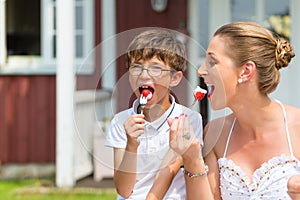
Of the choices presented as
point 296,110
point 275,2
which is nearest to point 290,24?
point 275,2

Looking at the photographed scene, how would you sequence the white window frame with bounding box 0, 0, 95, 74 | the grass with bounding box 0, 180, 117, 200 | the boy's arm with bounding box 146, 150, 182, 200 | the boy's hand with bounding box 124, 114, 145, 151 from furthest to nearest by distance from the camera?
the white window frame with bounding box 0, 0, 95, 74, the grass with bounding box 0, 180, 117, 200, the boy's arm with bounding box 146, 150, 182, 200, the boy's hand with bounding box 124, 114, 145, 151

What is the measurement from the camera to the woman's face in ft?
6.93

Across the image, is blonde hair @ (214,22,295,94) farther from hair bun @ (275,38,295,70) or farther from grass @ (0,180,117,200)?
grass @ (0,180,117,200)

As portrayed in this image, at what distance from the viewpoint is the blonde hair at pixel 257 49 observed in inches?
86.9

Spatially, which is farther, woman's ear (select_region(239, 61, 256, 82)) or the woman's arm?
woman's ear (select_region(239, 61, 256, 82))

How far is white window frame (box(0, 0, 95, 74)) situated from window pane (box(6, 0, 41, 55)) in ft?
0.28

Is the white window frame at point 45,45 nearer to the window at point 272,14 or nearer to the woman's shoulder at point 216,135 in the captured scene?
the window at point 272,14

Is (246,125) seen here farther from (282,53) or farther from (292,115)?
(282,53)

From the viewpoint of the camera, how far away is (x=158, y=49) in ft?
6.64

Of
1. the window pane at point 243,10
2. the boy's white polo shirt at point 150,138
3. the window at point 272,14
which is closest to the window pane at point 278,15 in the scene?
the window at point 272,14

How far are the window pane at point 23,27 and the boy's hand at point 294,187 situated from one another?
218 inches

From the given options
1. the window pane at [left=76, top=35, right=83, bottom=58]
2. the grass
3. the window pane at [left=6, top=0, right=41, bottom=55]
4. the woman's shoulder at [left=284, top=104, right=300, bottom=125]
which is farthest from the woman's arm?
the window pane at [left=6, top=0, right=41, bottom=55]

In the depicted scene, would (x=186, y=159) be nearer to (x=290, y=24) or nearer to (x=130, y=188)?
(x=130, y=188)

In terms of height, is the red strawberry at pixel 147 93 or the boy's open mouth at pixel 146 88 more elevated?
the boy's open mouth at pixel 146 88
